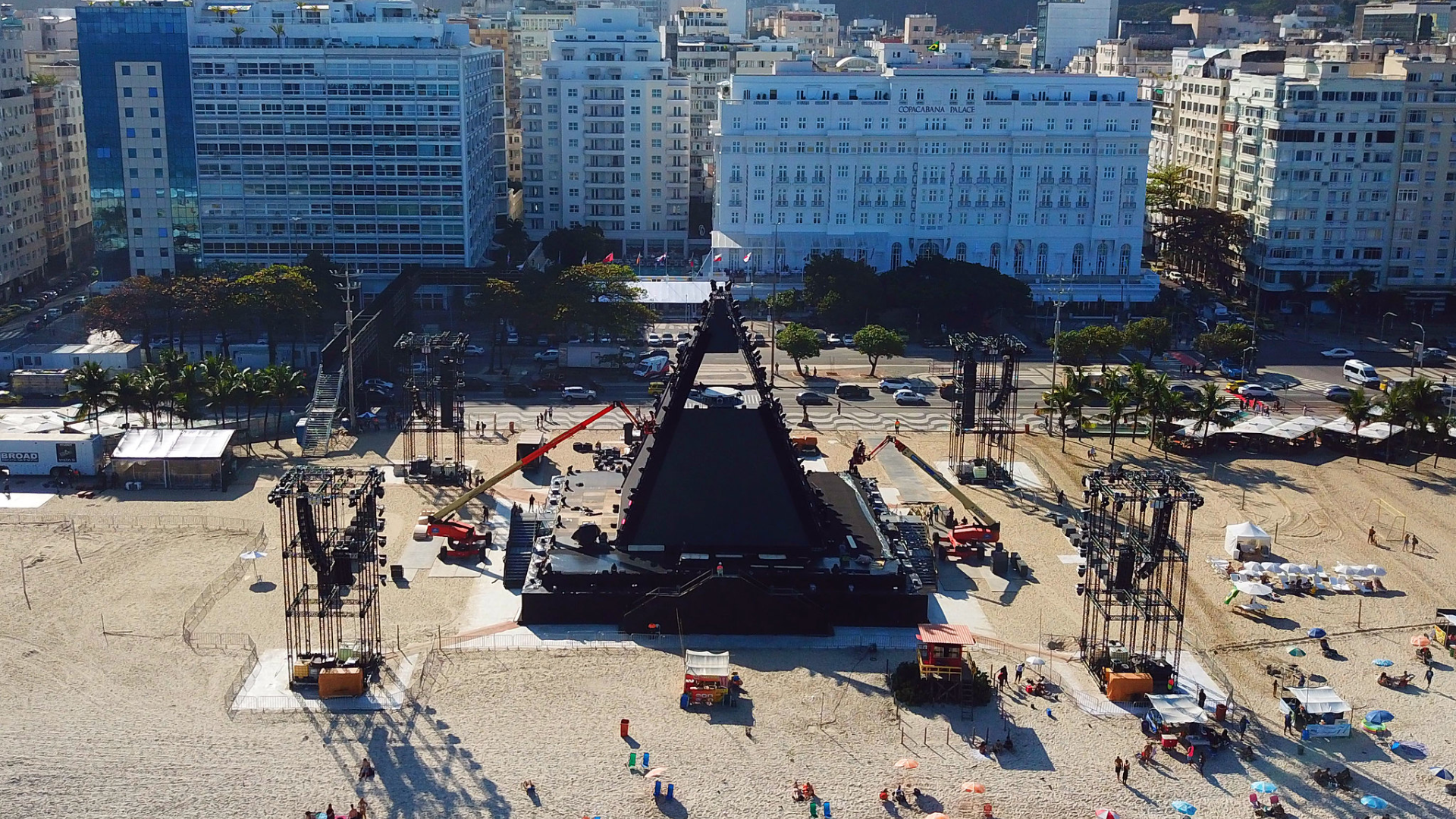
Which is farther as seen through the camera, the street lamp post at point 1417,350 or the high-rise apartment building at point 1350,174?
the high-rise apartment building at point 1350,174

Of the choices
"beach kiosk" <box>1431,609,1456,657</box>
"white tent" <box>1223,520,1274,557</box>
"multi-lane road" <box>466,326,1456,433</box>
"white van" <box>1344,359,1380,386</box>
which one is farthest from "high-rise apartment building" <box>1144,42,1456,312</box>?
"beach kiosk" <box>1431,609,1456,657</box>

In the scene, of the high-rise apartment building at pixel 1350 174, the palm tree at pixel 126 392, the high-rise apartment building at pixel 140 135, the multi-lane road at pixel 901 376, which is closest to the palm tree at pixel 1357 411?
the multi-lane road at pixel 901 376

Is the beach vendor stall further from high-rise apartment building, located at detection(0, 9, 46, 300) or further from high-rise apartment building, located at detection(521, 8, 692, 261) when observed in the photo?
high-rise apartment building, located at detection(0, 9, 46, 300)

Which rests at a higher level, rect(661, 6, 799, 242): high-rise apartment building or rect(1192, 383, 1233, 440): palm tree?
rect(661, 6, 799, 242): high-rise apartment building

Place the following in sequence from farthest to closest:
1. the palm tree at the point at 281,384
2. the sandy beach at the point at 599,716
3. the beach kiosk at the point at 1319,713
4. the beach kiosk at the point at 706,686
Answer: the palm tree at the point at 281,384 → the beach kiosk at the point at 706,686 → the beach kiosk at the point at 1319,713 → the sandy beach at the point at 599,716

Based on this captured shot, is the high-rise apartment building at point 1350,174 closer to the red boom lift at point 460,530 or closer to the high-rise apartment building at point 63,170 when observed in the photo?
the red boom lift at point 460,530

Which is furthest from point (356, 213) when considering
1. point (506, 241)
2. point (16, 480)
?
point (16, 480)

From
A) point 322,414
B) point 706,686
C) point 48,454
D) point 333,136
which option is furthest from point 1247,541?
point 333,136
